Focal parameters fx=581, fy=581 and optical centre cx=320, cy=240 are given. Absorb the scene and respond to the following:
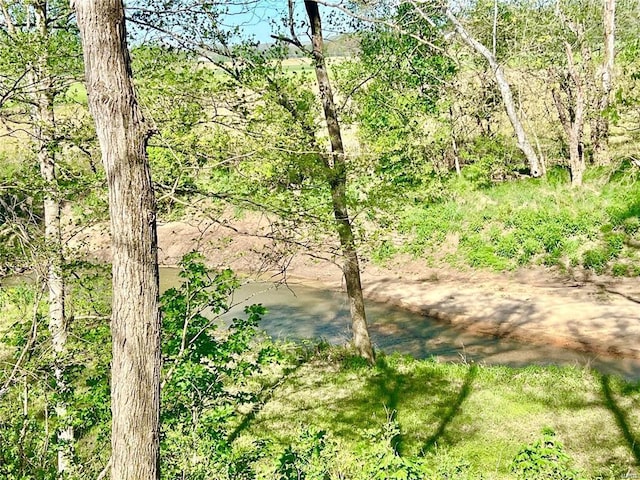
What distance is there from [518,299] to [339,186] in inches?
305

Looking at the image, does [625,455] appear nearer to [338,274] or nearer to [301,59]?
[301,59]

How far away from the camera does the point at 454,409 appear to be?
8.88m

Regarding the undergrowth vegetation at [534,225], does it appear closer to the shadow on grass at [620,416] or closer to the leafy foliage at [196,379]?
the shadow on grass at [620,416]

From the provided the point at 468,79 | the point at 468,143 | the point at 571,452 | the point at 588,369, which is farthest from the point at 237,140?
the point at 468,143

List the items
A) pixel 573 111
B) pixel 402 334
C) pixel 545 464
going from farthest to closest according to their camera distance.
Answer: pixel 573 111 → pixel 402 334 → pixel 545 464

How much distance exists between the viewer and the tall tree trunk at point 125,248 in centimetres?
316

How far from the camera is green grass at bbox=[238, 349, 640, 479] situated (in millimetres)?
7426

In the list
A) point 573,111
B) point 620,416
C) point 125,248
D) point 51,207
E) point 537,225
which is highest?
point 573,111

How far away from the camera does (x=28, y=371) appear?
4.43 m

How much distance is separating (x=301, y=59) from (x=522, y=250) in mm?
9075

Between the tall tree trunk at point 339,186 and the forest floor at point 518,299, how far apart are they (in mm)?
954

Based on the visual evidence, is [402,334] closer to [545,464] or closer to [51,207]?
[51,207]

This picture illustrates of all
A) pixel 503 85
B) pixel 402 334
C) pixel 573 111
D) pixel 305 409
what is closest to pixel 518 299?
pixel 402 334

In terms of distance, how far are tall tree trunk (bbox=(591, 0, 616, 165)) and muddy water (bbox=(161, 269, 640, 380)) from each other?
603 centimetres
